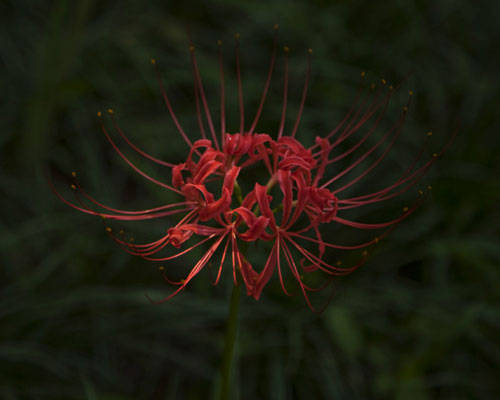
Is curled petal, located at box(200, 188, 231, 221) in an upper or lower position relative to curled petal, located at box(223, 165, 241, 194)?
lower

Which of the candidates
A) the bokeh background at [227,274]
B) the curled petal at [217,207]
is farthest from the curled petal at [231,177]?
the bokeh background at [227,274]

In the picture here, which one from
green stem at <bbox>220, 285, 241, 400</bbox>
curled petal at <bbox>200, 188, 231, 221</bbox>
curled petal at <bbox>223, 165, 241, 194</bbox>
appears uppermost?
curled petal at <bbox>223, 165, 241, 194</bbox>

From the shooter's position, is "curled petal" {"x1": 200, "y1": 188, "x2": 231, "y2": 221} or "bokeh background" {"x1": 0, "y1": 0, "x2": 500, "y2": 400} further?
"bokeh background" {"x1": 0, "y1": 0, "x2": 500, "y2": 400}

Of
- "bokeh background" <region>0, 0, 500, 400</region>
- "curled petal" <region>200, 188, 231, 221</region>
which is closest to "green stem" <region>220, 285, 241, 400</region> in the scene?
"curled petal" <region>200, 188, 231, 221</region>

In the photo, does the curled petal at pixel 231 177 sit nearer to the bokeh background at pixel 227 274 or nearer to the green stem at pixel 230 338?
the green stem at pixel 230 338

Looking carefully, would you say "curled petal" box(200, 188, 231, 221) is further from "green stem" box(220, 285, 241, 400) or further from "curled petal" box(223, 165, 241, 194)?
"green stem" box(220, 285, 241, 400)

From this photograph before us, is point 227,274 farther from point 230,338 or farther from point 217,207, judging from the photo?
point 217,207

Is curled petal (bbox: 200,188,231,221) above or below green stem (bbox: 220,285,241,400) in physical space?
above

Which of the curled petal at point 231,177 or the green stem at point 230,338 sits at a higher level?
the curled petal at point 231,177
